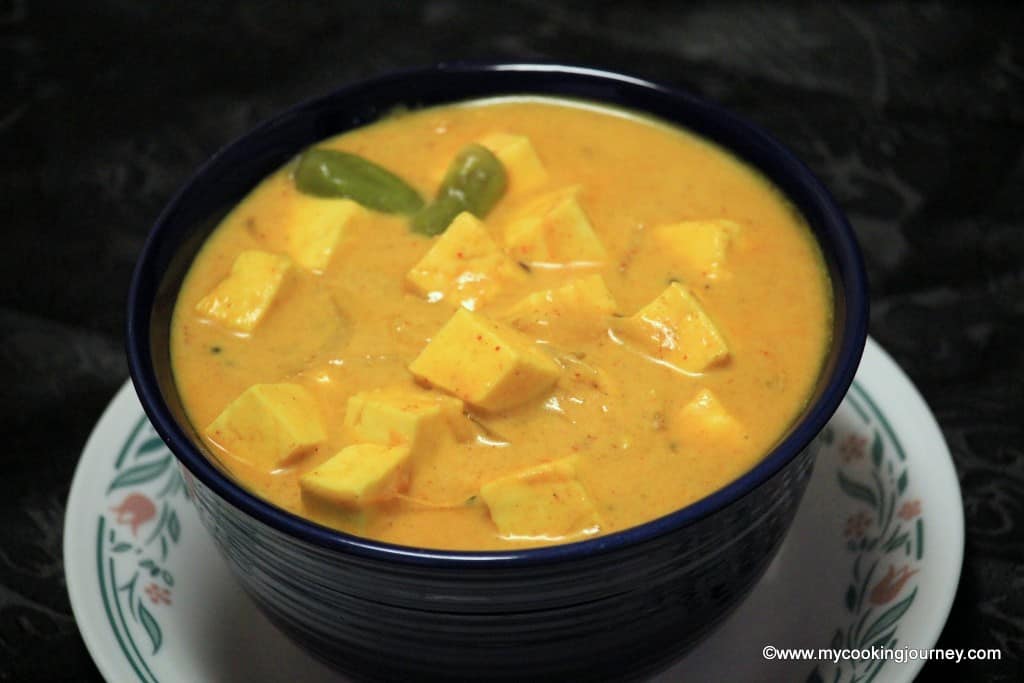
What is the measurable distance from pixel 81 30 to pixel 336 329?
2.34 meters

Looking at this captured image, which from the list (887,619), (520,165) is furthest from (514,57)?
(887,619)

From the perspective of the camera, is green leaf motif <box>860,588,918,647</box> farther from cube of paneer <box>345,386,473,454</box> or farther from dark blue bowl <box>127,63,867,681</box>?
cube of paneer <box>345,386,473,454</box>

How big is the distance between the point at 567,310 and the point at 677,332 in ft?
0.59

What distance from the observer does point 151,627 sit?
2.29 meters

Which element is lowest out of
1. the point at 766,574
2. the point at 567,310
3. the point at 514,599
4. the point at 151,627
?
the point at 766,574

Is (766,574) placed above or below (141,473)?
below

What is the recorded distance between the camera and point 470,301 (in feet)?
7.43

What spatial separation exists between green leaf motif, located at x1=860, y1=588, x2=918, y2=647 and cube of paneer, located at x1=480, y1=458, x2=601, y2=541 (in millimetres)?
581

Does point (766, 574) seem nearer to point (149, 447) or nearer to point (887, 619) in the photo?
point (887, 619)

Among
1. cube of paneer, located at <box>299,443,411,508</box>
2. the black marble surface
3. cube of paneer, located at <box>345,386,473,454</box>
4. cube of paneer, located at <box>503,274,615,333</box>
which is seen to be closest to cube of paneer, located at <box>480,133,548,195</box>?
cube of paneer, located at <box>503,274,615,333</box>

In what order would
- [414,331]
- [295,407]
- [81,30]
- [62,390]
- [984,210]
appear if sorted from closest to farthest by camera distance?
[295,407]
[414,331]
[62,390]
[984,210]
[81,30]

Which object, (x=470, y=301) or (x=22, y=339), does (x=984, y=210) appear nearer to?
(x=470, y=301)

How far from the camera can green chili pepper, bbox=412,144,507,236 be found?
244 centimetres

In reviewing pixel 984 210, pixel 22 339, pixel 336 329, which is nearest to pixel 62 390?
pixel 22 339
